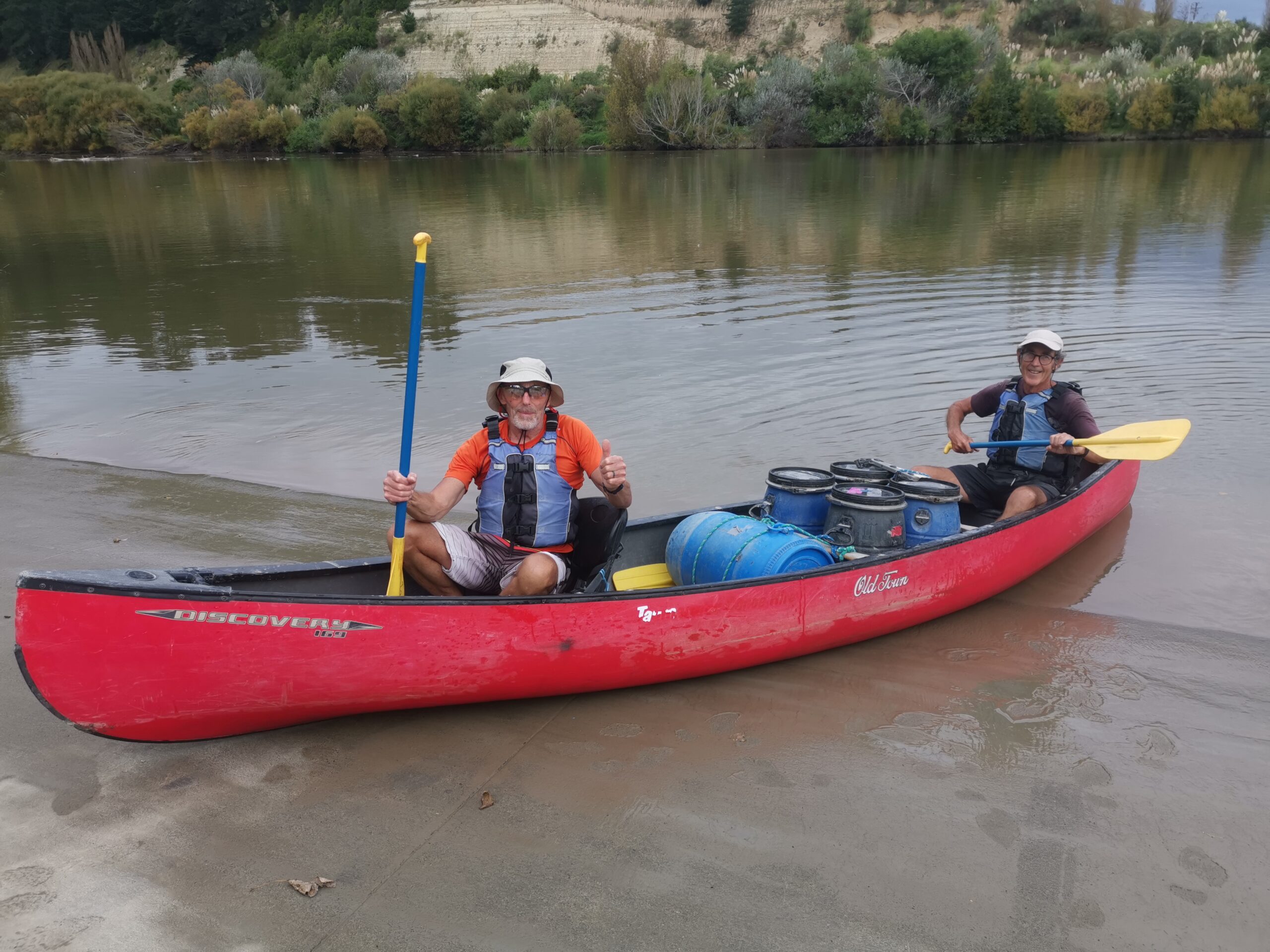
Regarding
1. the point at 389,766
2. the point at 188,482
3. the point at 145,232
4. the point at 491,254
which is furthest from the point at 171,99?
the point at 389,766

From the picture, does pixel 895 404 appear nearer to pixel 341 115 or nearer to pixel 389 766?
pixel 389 766

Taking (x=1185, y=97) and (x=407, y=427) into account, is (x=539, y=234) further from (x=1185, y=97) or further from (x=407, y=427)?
(x=1185, y=97)

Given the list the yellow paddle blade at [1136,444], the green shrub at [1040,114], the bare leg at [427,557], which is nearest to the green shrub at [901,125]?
the green shrub at [1040,114]

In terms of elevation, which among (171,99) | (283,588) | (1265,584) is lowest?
(1265,584)

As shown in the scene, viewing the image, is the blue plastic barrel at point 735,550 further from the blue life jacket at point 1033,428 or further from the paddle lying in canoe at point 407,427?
the blue life jacket at point 1033,428

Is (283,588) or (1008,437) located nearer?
(283,588)

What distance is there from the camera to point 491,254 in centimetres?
1625

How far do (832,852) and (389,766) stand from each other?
65.6 inches

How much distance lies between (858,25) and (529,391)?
5865cm

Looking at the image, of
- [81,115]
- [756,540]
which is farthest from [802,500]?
[81,115]

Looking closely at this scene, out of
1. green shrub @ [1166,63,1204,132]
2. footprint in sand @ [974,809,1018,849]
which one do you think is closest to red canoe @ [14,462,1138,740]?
footprint in sand @ [974,809,1018,849]

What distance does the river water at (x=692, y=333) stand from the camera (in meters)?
7.50

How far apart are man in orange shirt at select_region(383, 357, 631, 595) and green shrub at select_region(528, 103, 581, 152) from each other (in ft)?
132

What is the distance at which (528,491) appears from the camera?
460 centimetres
